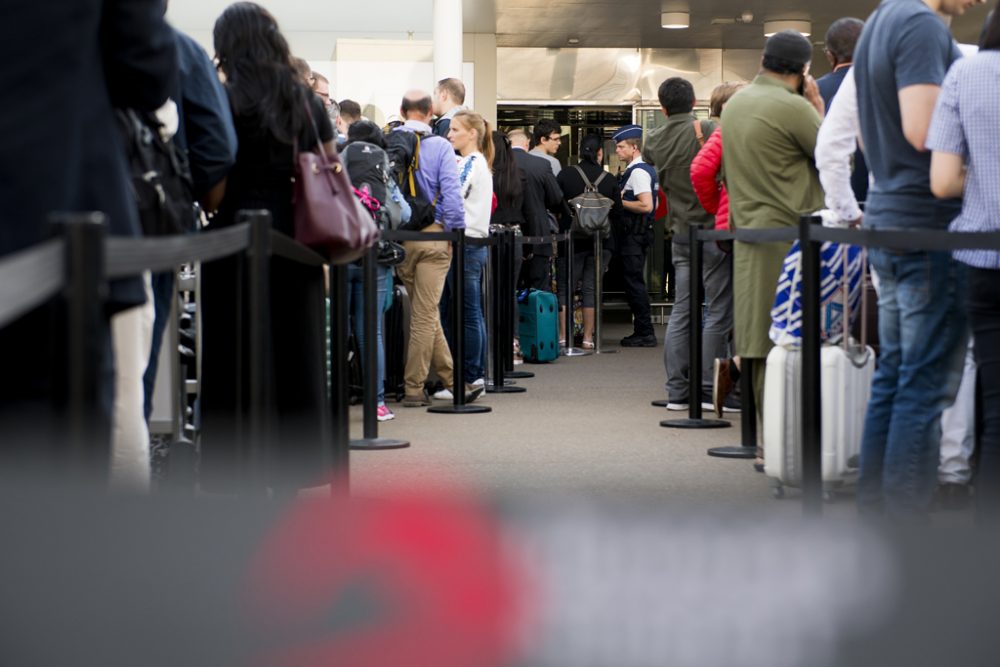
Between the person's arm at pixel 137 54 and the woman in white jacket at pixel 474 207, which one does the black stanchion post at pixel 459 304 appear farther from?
the person's arm at pixel 137 54

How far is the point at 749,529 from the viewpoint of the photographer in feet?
5.05

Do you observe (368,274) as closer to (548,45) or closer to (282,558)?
(282,558)

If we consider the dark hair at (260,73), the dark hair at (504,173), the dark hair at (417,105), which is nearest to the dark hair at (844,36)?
the dark hair at (260,73)

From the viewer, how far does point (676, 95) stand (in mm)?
8805

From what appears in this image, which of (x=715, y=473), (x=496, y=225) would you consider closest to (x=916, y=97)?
(x=715, y=473)

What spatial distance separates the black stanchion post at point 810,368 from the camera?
448 centimetres

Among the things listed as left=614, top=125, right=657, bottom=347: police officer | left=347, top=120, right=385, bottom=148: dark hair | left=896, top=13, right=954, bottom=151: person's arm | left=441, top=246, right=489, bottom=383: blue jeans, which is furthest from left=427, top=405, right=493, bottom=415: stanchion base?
left=896, top=13, right=954, bottom=151: person's arm

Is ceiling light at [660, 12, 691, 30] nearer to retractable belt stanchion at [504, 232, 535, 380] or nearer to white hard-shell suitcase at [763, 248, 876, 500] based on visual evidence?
retractable belt stanchion at [504, 232, 535, 380]

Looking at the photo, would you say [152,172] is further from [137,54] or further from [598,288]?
[598,288]

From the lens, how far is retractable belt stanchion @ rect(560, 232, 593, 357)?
1257cm

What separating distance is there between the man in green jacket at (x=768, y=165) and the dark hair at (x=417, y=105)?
296 cm

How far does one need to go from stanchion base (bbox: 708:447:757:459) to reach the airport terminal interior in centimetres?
1

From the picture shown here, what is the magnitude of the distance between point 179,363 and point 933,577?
4.22 metres

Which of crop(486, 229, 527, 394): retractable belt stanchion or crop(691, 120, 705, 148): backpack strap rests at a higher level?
crop(691, 120, 705, 148): backpack strap
